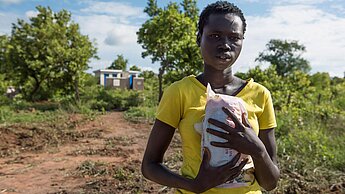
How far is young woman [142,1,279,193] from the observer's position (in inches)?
40.5

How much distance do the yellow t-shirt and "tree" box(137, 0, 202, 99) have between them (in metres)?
11.9

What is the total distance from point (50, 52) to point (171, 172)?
14.9 metres

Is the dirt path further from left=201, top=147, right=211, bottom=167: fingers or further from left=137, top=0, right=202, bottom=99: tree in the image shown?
left=137, top=0, right=202, bottom=99: tree

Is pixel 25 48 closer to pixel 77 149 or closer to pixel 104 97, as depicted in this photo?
pixel 104 97

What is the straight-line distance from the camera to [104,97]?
16094 millimetres

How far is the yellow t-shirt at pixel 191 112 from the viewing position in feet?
3.41

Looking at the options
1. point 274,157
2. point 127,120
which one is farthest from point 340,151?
point 127,120

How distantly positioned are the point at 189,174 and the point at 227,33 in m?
0.47

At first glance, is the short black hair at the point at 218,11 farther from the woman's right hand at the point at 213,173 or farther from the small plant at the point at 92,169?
the small plant at the point at 92,169

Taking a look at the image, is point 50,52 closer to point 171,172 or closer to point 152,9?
point 152,9

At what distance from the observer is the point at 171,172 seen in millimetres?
1059

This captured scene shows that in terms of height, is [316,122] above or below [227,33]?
below

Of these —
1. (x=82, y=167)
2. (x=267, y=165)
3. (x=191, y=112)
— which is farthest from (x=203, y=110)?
(x=82, y=167)

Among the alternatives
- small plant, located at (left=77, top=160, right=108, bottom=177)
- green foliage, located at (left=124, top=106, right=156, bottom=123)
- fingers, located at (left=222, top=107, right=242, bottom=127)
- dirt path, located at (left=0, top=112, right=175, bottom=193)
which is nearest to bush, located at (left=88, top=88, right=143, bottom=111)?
green foliage, located at (left=124, top=106, right=156, bottom=123)
